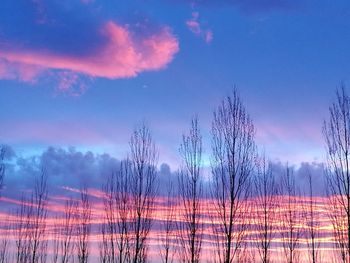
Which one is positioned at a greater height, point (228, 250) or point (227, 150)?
point (227, 150)

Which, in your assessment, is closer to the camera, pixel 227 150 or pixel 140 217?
pixel 227 150

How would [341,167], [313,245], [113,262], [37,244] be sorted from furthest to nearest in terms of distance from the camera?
[37,244]
[113,262]
[313,245]
[341,167]

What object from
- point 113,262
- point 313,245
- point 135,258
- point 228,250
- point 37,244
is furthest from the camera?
point 37,244

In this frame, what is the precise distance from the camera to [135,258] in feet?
50.0

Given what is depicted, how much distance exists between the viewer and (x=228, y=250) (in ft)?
41.0

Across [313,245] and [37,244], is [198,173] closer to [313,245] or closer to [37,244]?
[313,245]

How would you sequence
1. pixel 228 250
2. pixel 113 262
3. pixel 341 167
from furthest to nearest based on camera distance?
pixel 113 262 < pixel 341 167 < pixel 228 250

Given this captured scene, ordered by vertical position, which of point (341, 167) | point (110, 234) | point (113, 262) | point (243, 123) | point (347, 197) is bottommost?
point (113, 262)

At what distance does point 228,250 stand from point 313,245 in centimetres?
722

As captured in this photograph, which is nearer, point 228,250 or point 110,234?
point 228,250

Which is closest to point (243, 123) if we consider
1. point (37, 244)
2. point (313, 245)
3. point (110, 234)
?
point (313, 245)

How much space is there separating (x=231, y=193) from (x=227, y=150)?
1421 mm

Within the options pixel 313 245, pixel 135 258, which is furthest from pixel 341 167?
pixel 135 258

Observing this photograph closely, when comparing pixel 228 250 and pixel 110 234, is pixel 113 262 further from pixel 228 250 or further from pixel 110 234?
pixel 228 250
